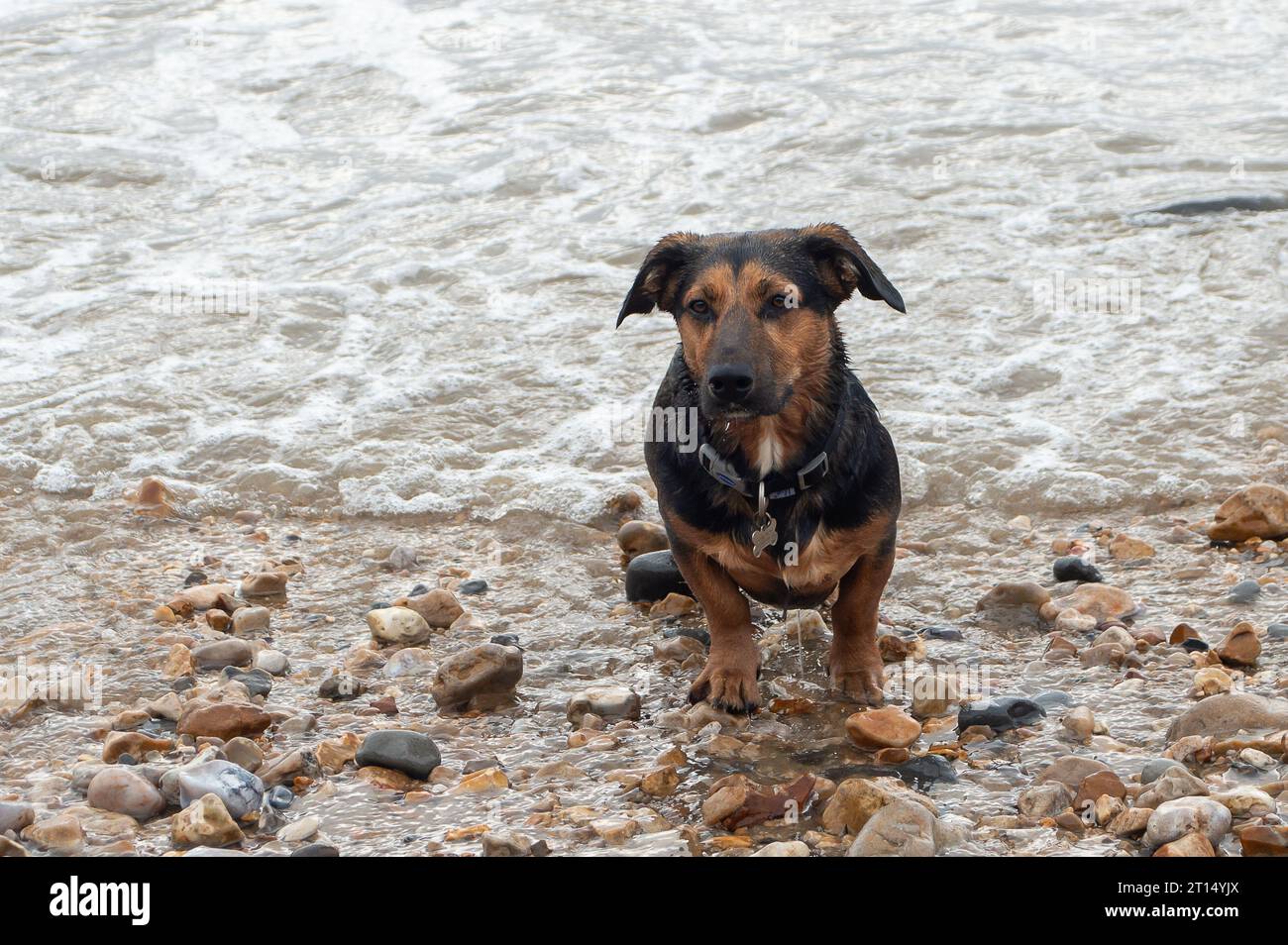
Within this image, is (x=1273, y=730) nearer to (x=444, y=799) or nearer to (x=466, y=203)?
(x=444, y=799)

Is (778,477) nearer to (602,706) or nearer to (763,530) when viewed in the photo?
(763,530)

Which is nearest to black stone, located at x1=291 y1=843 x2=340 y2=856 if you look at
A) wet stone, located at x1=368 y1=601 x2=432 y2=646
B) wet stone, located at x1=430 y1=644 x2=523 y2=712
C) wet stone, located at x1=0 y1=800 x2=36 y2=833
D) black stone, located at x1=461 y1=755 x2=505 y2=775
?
black stone, located at x1=461 y1=755 x2=505 y2=775

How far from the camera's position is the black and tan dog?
420 cm

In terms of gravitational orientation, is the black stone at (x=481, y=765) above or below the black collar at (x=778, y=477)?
below

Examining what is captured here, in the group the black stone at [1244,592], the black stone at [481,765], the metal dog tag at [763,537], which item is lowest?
the black stone at [481,765]

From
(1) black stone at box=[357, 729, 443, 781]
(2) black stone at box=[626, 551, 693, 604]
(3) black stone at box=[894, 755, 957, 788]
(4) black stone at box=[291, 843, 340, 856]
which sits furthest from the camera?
(2) black stone at box=[626, 551, 693, 604]

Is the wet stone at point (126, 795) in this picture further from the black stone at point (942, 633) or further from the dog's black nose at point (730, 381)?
the black stone at point (942, 633)

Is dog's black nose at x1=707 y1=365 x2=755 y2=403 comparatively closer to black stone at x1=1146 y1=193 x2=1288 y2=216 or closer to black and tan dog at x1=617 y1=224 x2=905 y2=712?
black and tan dog at x1=617 y1=224 x2=905 y2=712

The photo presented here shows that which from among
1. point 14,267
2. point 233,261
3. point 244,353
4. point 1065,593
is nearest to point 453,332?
point 244,353

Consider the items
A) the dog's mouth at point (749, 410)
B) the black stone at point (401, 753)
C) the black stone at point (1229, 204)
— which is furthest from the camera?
the black stone at point (1229, 204)

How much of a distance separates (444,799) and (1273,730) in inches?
87.6

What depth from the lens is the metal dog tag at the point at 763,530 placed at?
13.6 ft

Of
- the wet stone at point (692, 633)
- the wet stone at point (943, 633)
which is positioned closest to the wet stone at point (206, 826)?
the wet stone at point (692, 633)

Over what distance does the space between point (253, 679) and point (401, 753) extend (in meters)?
0.90
